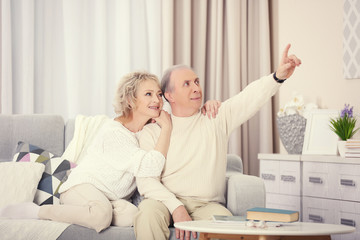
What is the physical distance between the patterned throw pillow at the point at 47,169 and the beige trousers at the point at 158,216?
563 mm

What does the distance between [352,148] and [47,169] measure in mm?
1609

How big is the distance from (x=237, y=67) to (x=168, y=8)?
0.72 metres

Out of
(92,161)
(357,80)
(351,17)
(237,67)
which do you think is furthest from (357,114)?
(92,161)

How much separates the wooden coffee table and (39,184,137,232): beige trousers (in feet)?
1.49

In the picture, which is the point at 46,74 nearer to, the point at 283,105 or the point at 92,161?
the point at 92,161

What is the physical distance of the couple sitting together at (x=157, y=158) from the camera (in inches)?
83.3

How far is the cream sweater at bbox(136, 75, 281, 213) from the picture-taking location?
2209 mm

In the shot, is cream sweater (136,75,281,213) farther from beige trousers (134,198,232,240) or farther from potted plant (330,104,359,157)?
potted plant (330,104,359,157)

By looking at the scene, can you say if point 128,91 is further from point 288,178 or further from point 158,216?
point 288,178

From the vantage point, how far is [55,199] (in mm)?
2445

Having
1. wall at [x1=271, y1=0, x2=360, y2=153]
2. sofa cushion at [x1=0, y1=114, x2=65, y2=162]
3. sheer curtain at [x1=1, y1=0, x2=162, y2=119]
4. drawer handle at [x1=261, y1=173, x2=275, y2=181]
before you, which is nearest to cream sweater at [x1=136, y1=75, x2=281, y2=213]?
sofa cushion at [x1=0, y1=114, x2=65, y2=162]

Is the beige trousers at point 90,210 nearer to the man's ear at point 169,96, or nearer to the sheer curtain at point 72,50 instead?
the man's ear at point 169,96

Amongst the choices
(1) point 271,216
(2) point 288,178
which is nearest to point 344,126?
(2) point 288,178

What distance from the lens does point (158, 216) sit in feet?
6.60
